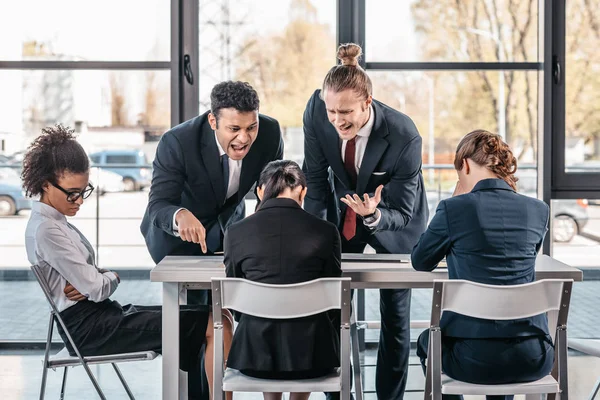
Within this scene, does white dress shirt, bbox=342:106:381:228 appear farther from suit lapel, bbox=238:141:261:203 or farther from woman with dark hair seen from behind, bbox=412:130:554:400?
woman with dark hair seen from behind, bbox=412:130:554:400

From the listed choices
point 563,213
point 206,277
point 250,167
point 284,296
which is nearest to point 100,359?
point 206,277

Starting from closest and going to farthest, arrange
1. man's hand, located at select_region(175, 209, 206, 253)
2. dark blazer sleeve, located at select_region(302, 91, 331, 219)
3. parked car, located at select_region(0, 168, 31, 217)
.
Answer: man's hand, located at select_region(175, 209, 206, 253) → dark blazer sleeve, located at select_region(302, 91, 331, 219) → parked car, located at select_region(0, 168, 31, 217)

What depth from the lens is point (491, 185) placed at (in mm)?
2748

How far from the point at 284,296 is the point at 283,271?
0.39 feet

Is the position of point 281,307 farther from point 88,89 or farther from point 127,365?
point 88,89

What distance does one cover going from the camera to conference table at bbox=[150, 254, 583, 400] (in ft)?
9.44

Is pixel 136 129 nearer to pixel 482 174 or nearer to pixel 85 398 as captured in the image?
pixel 85 398

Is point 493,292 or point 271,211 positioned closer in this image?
point 493,292

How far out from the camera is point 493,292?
101 inches

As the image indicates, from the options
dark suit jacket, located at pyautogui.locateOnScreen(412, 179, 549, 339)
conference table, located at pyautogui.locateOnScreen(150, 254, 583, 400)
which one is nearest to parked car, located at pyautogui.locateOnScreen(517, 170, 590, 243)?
conference table, located at pyautogui.locateOnScreen(150, 254, 583, 400)

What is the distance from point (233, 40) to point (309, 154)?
1549 mm

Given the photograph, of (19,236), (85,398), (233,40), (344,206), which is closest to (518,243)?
(344,206)

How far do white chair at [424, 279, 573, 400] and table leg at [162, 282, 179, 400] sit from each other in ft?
2.95

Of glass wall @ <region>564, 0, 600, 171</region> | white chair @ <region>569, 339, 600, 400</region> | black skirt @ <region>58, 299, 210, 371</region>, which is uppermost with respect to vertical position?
glass wall @ <region>564, 0, 600, 171</region>
